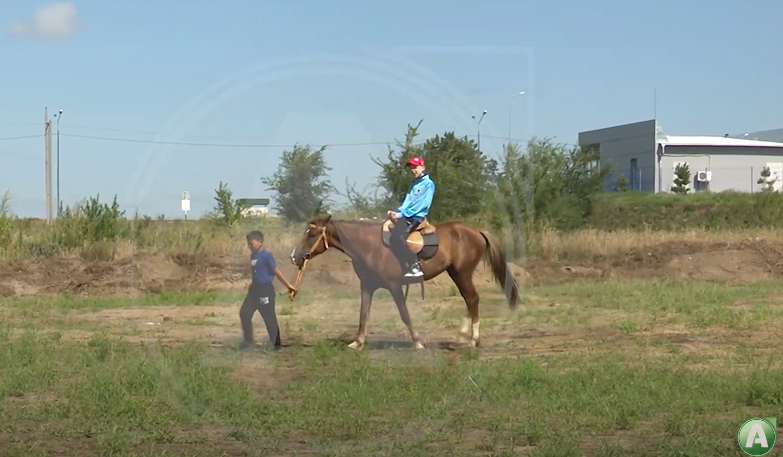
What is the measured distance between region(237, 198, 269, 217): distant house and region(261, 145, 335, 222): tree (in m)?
0.89

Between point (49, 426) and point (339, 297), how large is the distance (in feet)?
43.2

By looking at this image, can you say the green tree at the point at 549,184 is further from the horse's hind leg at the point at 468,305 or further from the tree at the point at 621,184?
the tree at the point at 621,184

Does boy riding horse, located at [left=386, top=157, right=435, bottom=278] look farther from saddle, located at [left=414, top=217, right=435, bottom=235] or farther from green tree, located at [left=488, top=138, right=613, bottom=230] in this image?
green tree, located at [left=488, top=138, right=613, bottom=230]

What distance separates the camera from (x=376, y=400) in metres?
9.79

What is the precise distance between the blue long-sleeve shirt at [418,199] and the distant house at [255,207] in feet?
23.7

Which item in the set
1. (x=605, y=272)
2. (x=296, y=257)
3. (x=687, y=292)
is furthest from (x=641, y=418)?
(x=605, y=272)

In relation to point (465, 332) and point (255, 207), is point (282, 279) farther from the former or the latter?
point (255, 207)

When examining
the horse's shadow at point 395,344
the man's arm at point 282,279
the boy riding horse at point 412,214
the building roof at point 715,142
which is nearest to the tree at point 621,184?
the building roof at point 715,142

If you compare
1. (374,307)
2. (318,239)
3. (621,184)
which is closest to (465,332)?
(318,239)

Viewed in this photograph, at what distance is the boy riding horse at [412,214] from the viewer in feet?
45.4

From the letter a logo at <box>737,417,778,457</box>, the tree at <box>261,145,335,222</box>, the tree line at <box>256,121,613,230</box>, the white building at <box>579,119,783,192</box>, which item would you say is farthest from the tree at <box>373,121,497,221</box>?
the white building at <box>579,119,783,192</box>

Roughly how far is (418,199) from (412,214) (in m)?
0.23

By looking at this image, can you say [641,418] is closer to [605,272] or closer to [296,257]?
[296,257]

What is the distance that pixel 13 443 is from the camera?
841 cm
